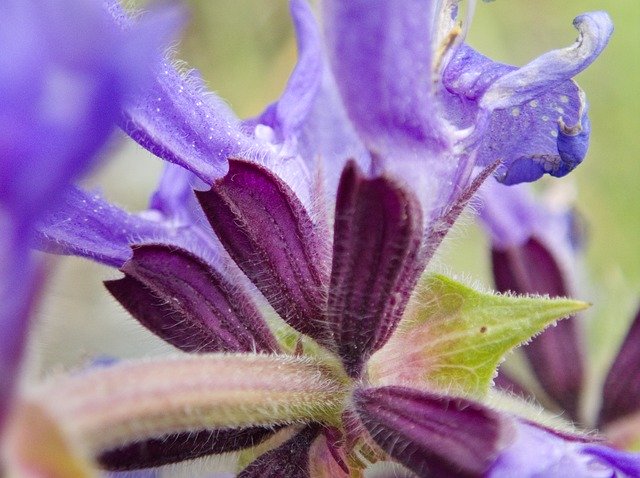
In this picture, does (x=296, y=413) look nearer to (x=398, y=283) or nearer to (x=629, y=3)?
(x=398, y=283)

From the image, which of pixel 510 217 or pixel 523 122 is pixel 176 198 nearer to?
pixel 523 122

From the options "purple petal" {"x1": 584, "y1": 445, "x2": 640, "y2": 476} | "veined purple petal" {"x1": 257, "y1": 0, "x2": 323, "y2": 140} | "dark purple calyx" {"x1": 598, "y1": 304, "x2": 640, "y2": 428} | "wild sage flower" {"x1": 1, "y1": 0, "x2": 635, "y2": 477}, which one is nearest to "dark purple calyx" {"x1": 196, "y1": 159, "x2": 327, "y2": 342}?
"wild sage flower" {"x1": 1, "y1": 0, "x2": 635, "y2": 477}

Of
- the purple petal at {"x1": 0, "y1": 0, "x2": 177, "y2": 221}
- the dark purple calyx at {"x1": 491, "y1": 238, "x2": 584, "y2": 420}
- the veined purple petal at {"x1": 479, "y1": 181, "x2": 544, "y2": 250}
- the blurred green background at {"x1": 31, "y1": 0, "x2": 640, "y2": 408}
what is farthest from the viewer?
the blurred green background at {"x1": 31, "y1": 0, "x2": 640, "y2": 408}

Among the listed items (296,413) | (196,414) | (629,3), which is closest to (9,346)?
(196,414)

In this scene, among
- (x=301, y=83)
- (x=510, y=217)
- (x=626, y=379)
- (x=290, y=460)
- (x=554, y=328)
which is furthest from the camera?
(x=510, y=217)

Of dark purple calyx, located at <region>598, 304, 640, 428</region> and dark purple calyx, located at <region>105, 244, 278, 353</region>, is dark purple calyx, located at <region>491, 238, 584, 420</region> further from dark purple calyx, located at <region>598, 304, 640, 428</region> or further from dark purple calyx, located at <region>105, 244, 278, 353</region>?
dark purple calyx, located at <region>105, 244, 278, 353</region>

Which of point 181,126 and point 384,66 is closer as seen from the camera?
point 384,66

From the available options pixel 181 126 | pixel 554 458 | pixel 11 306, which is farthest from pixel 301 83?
pixel 11 306
